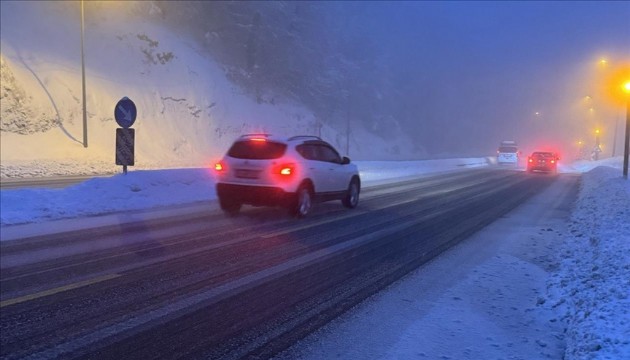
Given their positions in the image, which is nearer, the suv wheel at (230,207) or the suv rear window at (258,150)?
the suv rear window at (258,150)

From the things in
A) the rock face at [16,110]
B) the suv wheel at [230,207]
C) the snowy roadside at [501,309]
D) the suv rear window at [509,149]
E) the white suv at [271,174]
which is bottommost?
the snowy roadside at [501,309]

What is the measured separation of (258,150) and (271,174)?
0.73 metres

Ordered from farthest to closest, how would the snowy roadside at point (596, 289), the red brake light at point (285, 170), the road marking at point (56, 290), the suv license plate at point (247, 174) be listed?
1. the suv license plate at point (247, 174)
2. the red brake light at point (285, 170)
3. the road marking at point (56, 290)
4. the snowy roadside at point (596, 289)

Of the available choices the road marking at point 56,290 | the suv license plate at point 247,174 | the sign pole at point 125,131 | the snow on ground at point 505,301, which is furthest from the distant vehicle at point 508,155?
the road marking at point 56,290

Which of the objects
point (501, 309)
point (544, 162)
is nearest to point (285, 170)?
point (501, 309)

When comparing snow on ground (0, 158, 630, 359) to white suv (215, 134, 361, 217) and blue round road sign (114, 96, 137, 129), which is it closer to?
white suv (215, 134, 361, 217)

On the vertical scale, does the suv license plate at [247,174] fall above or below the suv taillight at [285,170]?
below

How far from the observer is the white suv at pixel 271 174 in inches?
424

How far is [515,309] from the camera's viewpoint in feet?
17.0

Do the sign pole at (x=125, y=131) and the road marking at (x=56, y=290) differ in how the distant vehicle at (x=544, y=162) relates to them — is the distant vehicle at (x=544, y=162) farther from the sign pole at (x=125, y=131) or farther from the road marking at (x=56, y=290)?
the road marking at (x=56, y=290)

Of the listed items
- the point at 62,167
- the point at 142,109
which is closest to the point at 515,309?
the point at 62,167

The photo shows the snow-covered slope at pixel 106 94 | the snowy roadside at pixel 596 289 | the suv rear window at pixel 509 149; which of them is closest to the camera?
the snowy roadside at pixel 596 289

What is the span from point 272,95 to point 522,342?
54978 mm

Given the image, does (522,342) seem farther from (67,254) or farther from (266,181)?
(266,181)
